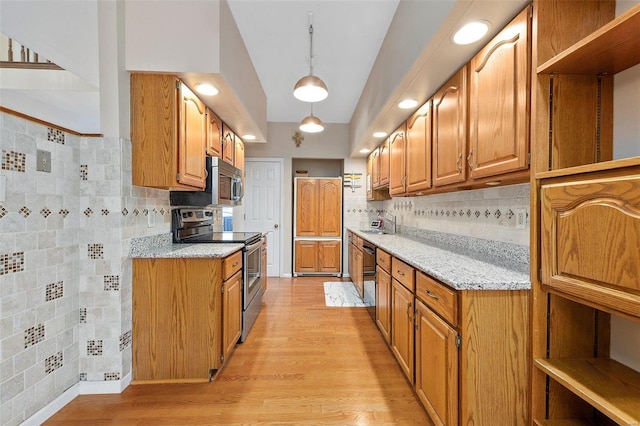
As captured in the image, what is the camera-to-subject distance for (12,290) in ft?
4.76

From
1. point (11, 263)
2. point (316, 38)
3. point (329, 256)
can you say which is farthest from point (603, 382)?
Answer: point (329, 256)

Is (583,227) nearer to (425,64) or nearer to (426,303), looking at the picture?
(426,303)

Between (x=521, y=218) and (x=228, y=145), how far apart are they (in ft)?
9.63

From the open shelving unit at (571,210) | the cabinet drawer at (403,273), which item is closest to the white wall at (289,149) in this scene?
the cabinet drawer at (403,273)

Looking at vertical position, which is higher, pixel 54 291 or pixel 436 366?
pixel 54 291

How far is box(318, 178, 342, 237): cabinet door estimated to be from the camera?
5.16 meters

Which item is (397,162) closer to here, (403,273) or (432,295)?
(403,273)

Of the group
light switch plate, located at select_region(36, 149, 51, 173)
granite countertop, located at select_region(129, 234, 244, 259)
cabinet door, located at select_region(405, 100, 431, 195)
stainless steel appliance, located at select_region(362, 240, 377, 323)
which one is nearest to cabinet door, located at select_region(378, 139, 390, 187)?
cabinet door, located at select_region(405, 100, 431, 195)

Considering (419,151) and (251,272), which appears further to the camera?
(251,272)

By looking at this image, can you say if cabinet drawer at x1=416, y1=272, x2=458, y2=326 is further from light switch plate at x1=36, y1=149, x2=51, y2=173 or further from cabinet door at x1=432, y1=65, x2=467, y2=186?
light switch plate at x1=36, y1=149, x2=51, y2=173

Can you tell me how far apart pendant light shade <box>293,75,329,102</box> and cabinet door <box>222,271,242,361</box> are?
1637 mm

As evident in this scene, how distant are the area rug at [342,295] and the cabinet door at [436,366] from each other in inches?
63.1

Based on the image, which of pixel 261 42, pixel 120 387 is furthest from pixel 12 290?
pixel 261 42

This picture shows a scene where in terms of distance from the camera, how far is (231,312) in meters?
2.25
